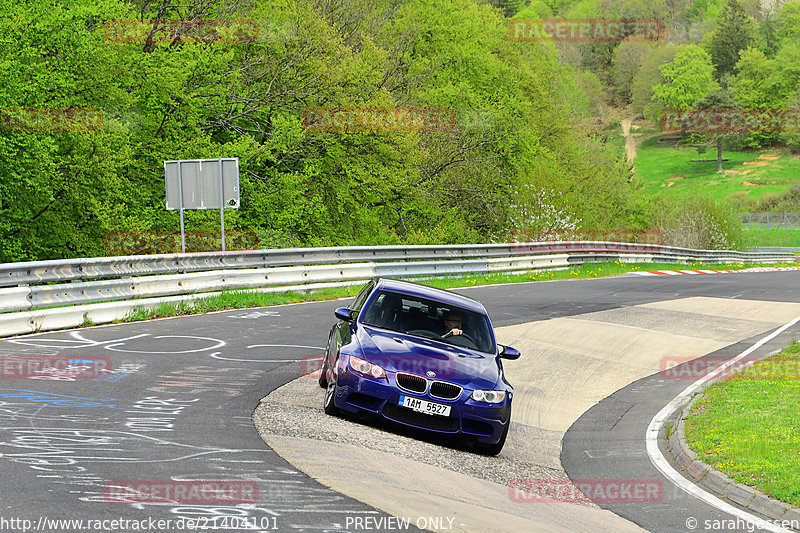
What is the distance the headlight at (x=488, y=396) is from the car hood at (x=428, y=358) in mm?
58

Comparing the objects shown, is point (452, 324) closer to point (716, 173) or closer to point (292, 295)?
point (292, 295)

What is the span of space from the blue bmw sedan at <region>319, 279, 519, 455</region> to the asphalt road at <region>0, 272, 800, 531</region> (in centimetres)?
103

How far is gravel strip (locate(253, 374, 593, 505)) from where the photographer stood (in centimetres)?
834

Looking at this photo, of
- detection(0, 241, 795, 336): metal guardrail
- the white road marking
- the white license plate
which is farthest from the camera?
detection(0, 241, 795, 336): metal guardrail

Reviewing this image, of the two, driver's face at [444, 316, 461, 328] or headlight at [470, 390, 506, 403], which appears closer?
headlight at [470, 390, 506, 403]

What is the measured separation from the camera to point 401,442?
8.68m

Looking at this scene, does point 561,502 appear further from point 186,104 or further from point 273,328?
point 186,104

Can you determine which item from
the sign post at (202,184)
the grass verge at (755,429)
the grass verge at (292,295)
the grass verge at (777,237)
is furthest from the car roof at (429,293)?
the grass verge at (777,237)

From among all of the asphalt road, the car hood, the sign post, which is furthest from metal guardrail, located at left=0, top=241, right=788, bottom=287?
the car hood

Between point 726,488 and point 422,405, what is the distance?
2916mm

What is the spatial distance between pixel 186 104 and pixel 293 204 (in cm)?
563

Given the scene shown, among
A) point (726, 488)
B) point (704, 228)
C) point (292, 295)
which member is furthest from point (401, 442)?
point (704, 228)

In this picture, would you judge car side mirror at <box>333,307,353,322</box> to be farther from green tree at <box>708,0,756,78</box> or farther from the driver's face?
green tree at <box>708,0,756,78</box>

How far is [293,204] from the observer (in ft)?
113
